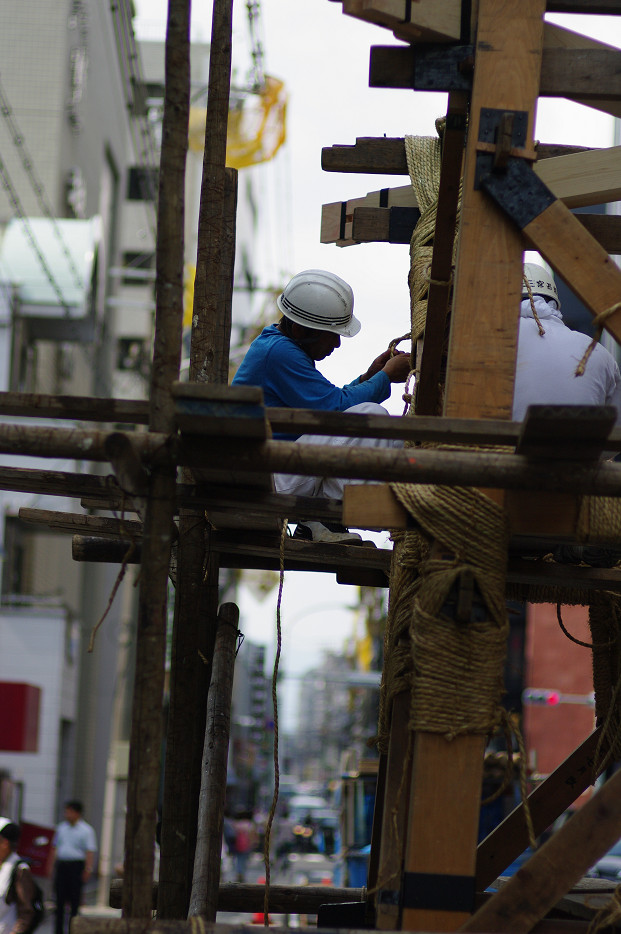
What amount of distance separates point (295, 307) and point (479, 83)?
2175 millimetres

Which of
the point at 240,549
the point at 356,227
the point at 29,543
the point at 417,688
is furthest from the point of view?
the point at 29,543

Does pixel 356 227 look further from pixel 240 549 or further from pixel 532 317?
pixel 240 549

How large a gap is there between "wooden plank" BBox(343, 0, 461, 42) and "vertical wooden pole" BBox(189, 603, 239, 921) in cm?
286

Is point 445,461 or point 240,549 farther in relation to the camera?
point 240,549

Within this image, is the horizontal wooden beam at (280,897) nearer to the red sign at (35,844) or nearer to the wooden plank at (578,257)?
the wooden plank at (578,257)

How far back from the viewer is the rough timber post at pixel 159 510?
348 centimetres

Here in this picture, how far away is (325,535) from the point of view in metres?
5.33

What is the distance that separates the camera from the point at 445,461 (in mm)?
3443

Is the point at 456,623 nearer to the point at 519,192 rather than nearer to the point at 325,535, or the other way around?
the point at 519,192

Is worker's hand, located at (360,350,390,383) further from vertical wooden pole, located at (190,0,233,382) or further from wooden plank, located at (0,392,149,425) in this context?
wooden plank, located at (0,392,149,425)

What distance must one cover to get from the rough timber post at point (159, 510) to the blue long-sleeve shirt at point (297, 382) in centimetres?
195

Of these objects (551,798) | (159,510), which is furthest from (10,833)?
(159,510)

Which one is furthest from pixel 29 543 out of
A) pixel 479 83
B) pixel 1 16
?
pixel 479 83

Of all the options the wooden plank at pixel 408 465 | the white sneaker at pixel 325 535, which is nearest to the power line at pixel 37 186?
→ the white sneaker at pixel 325 535
